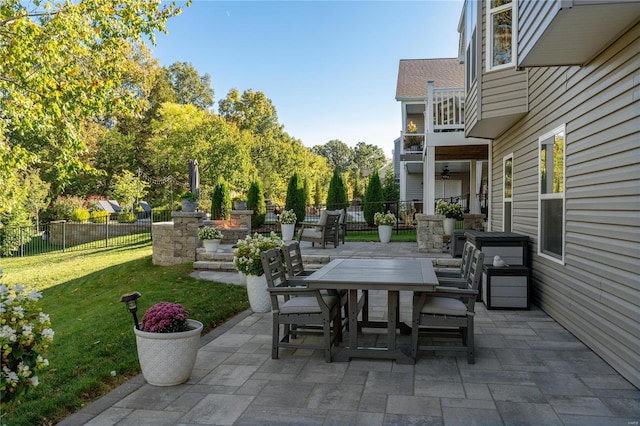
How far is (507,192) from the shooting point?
25.2ft

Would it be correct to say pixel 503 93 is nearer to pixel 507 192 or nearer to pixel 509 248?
pixel 507 192

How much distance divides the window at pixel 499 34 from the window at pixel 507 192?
5.14 ft

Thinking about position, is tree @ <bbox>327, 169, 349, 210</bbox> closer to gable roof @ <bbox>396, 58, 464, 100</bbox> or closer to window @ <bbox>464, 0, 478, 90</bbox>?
gable roof @ <bbox>396, 58, 464, 100</bbox>

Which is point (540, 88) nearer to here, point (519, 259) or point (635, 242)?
point (519, 259)

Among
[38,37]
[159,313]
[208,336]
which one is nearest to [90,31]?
[38,37]

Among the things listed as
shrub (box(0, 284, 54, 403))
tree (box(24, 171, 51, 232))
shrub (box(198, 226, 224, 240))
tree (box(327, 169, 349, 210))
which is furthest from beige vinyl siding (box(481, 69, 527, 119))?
tree (box(24, 171, 51, 232))

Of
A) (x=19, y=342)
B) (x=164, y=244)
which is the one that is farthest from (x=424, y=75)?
(x=19, y=342)

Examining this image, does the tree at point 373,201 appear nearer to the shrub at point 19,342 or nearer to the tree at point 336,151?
the shrub at point 19,342

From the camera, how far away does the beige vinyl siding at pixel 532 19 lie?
3413 mm

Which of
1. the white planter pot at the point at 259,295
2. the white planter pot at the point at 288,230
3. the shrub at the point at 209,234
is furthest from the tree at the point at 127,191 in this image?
the white planter pot at the point at 259,295

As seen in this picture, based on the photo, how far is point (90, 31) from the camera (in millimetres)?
8305

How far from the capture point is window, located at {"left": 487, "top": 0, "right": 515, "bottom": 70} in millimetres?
→ 6441

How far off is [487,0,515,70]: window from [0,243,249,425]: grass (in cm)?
494

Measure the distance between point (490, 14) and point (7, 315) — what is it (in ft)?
22.8
